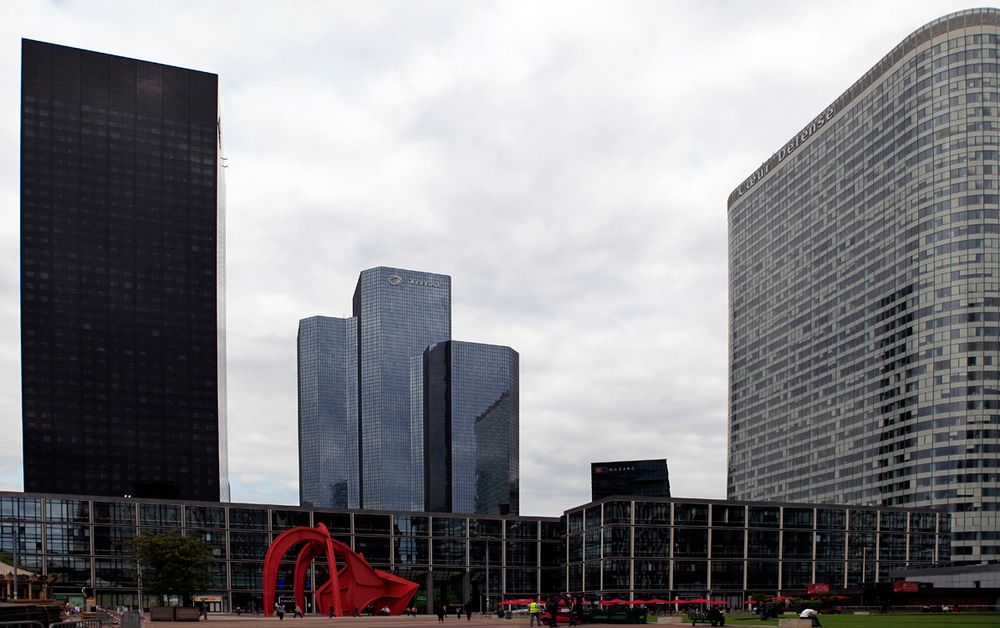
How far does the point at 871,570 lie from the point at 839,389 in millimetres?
45981

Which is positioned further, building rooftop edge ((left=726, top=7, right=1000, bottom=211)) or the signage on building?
building rooftop edge ((left=726, top=7, right=1000, bottom=211))

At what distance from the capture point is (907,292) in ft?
504

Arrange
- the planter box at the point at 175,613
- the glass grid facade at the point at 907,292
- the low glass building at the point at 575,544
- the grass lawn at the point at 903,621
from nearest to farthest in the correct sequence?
the grass lawn at the point at 903,621
the planter box at the point at 175,613
the low glass building at the point at 575,544
the glass grid facade at the point at 907,292

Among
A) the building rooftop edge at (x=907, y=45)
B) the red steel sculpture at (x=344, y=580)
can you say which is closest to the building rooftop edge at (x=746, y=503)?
the red steel sculpture at (x=344, y=580)

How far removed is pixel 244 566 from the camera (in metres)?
133

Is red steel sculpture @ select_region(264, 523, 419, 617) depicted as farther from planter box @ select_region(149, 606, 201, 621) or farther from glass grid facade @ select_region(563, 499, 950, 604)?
glass grid facade @ select_region(563, 499, 950, 604)

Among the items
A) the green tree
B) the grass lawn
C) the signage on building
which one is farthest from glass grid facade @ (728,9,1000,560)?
the green tree

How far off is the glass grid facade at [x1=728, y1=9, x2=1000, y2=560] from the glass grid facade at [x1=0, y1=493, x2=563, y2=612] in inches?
2057

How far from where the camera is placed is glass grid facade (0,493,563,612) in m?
125

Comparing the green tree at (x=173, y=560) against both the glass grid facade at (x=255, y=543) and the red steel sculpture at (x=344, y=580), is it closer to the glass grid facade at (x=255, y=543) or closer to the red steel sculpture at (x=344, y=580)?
the red steel sculpture at (x=344, y=580)

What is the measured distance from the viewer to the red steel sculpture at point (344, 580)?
81.3m

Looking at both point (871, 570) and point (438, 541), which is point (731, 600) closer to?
point (871, 570)

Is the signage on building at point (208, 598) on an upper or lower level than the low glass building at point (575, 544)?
lower

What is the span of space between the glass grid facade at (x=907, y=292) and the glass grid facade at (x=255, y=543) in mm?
52244
